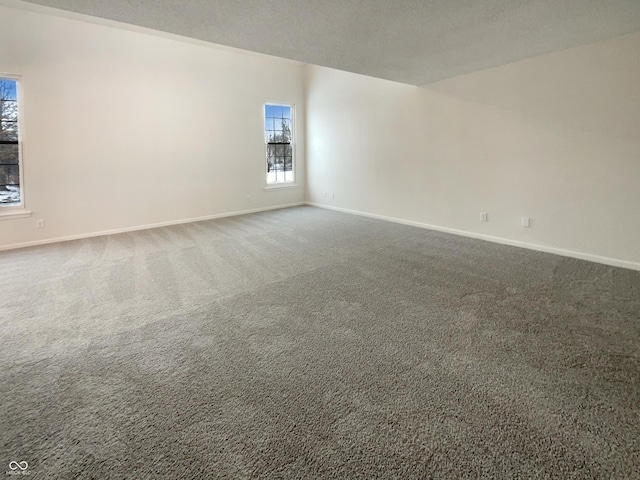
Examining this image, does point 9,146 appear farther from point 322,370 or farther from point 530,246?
point 530,246

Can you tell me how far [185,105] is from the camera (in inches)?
243

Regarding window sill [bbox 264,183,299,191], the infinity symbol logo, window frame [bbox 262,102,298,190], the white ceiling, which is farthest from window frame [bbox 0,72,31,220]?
the infinity symbol logo

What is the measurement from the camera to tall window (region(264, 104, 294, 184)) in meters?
7.51

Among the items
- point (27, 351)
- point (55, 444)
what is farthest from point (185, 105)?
point (55, 444)

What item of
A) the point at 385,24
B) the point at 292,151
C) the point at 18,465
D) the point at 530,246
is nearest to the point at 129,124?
the point at 292,151

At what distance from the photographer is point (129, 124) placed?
5609 millimetres

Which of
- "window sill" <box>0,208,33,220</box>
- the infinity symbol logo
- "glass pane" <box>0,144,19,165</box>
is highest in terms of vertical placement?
"glass pane" <box>0,144,19,165</box>

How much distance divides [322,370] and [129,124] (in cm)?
542

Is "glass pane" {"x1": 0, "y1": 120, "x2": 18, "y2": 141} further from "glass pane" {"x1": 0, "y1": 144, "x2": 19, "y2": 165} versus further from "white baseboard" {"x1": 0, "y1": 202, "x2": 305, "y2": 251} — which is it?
"white baseboard" {"x1": 0, "y1": 202, "x2": 305, "y2": 251}

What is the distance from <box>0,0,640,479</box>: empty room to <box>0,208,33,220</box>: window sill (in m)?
0.04

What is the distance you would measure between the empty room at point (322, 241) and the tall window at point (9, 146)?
0.04 metres

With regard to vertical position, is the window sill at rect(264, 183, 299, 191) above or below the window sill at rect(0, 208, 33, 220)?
above

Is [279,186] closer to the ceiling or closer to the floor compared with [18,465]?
closer to the ceiling

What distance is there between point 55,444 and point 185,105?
584 cm
